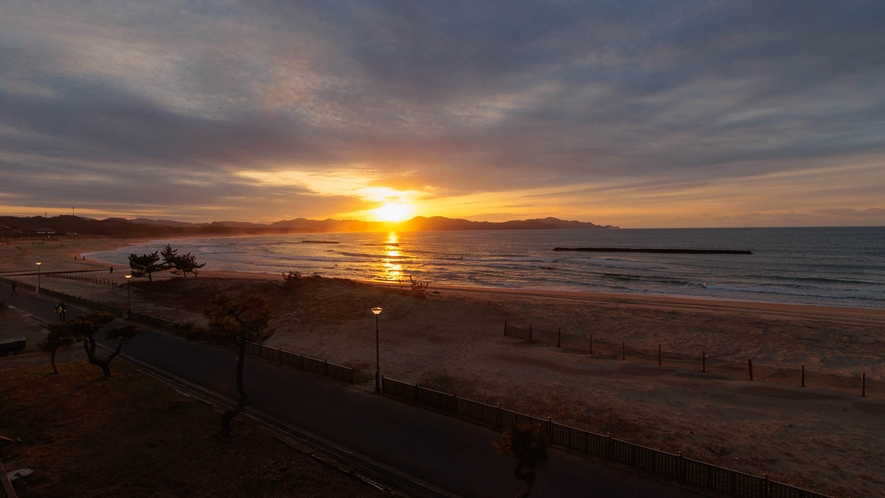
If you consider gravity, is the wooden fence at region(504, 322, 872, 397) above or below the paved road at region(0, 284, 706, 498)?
below

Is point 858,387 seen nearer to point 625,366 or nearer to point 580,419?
point 625,366

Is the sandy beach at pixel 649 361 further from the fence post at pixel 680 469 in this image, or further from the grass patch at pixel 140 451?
the grass patch at pixel 140 451

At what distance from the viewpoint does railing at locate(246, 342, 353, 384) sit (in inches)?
791

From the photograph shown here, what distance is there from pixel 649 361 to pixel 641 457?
1391 centimetres

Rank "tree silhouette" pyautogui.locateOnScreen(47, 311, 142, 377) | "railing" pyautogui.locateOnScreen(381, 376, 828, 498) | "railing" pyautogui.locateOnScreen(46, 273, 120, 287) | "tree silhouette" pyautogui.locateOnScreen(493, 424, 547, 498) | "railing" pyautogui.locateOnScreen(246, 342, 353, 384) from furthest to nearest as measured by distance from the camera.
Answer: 1. "railing" pyautogui.locateOnScreen(46, 273, 120, 287)
2. "railing" pyautogui.locateOnScreen(246, 342, 353, 384)
3. "tree silhouette" pyautogui.locateOnScreen(47, 311, 142, 377)
4. "railing" pyautogui.locateOnScreen(381, 376, 828, 498)
5. "tree silhouette" pyautogui.locateOnScreen(493, 424, 547, 498)

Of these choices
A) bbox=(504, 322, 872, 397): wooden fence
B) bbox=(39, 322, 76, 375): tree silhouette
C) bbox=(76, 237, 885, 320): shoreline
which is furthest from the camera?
bbox=(76, 237, 885, 320): shoreline

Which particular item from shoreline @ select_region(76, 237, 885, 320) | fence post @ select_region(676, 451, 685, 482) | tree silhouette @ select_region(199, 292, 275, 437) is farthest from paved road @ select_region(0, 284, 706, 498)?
shoreline @ select_region(76, 237, 885, 320)

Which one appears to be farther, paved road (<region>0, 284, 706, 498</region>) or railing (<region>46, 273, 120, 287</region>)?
railing (<region>46, 273, 120, 287</region>)

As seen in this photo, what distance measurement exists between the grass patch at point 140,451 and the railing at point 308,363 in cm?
530

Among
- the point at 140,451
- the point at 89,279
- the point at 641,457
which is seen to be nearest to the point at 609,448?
the point at 641,457

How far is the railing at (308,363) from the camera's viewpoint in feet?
65.9

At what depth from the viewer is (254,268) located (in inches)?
3494

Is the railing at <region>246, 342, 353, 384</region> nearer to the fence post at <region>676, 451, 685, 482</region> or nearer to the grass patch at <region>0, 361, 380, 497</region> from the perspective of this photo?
the grass patch at <region>0, 361, 380, 497</region>

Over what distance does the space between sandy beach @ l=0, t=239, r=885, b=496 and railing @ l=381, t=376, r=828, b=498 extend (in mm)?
2114
